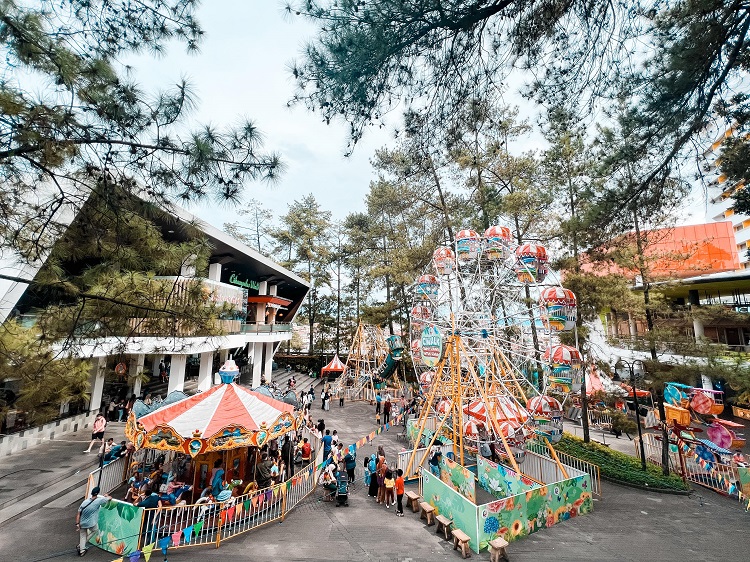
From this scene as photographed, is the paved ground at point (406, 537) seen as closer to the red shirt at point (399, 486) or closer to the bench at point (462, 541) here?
the bench at point (462, 541)

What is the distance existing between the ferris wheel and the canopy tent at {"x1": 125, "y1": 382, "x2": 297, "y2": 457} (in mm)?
4493

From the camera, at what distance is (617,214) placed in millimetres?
6297

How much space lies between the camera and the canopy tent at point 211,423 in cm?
787

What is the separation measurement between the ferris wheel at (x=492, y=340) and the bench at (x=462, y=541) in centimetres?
231

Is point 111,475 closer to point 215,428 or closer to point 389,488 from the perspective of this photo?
point 215,428

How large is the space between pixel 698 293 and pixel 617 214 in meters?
23.4

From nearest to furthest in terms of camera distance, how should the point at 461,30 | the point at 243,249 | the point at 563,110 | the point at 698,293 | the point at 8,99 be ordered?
1. the point at 8,99
2. the point at 461,30
3. the point at 563,110
4. the point at 243,249
5. the point at 698,293

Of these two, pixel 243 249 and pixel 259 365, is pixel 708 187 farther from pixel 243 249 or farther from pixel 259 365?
pixel 259 365

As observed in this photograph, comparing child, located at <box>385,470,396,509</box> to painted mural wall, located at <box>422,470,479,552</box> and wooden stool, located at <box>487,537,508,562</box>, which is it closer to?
painted mural wall, located at <box>422,470,479,552</box>

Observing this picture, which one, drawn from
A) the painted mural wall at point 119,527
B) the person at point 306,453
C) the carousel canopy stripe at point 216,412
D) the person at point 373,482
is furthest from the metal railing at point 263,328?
the painted mural wall at point 119,527

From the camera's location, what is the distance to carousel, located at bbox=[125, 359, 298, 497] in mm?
7902

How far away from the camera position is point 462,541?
692 cm

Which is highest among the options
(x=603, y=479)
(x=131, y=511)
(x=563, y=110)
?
(x=563, y=110)

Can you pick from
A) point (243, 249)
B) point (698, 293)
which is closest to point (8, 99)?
point (243, 249)
